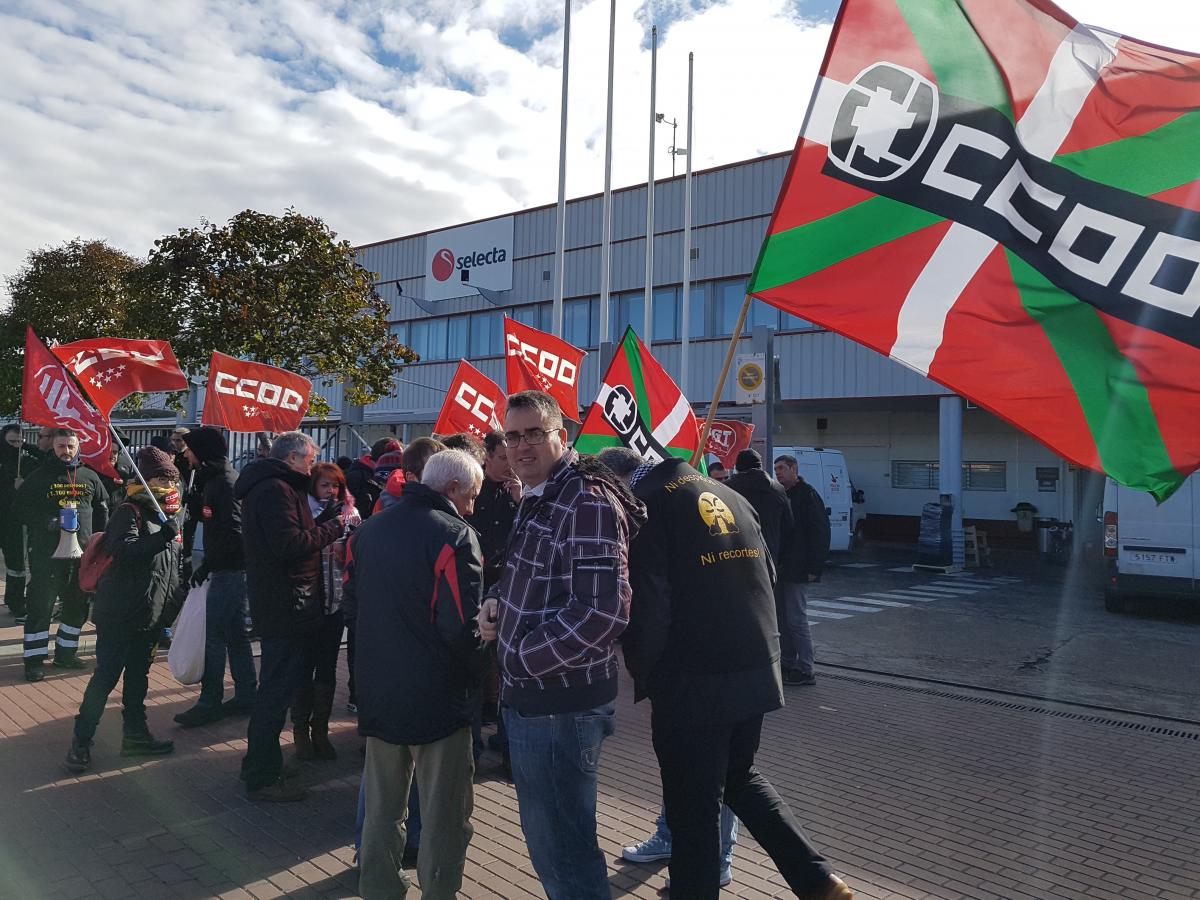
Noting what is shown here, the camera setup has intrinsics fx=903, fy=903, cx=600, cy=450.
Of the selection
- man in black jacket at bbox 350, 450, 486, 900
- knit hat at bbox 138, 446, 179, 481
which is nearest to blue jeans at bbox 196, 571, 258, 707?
knit hat at bbox 138, 446, 179, 481

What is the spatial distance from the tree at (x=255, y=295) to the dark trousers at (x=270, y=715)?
8999 millimetres

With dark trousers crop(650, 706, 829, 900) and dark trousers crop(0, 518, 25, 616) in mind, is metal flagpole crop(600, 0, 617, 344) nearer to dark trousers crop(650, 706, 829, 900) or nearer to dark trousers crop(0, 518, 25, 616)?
dark trousers crop(0, 518, 25, 616)

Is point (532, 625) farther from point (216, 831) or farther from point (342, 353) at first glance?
point (342, 353)

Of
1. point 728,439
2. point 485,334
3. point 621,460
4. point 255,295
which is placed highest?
point 485,334

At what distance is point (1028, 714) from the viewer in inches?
285

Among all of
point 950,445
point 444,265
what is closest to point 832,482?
point 950,445

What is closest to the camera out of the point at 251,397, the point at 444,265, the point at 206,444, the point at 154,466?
the point at 154,466

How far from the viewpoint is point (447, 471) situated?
3.62 m

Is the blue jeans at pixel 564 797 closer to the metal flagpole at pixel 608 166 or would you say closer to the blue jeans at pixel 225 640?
→ the blue jeans at pixel 225 640

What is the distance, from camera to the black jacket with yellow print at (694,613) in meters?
3.01

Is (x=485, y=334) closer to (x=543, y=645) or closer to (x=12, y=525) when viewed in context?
(x=12, y=525)

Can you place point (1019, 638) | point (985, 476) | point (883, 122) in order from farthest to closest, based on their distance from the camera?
point (985, 476) → point (1019, 638) → point (883, 122)

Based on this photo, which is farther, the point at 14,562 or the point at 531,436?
the point at 14,562

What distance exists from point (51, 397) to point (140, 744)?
311cm
